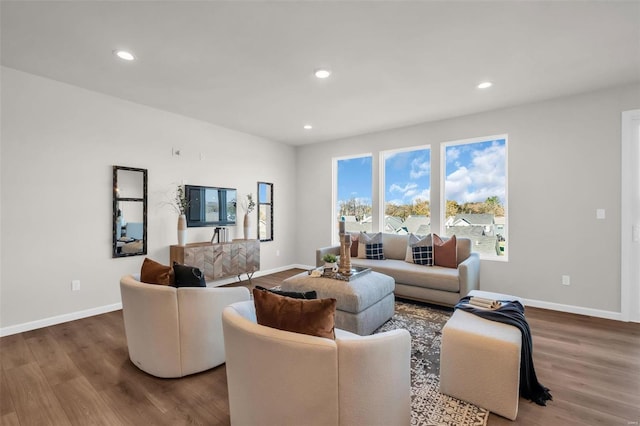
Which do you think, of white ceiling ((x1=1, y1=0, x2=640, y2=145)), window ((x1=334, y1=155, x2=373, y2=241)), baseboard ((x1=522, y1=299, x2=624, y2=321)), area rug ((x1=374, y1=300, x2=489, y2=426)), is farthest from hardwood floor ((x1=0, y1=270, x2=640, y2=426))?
window ((x1=334, y1=155, x2=373, y2=241))

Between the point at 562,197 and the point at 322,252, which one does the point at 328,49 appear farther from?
the point at 562,197

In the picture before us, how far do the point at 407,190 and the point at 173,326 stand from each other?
13.8 ft

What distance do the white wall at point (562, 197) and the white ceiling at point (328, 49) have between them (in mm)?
279

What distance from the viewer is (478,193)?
4328mm

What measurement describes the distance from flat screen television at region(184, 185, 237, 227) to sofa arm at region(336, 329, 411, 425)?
12.7 feet

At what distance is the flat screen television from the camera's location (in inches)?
175

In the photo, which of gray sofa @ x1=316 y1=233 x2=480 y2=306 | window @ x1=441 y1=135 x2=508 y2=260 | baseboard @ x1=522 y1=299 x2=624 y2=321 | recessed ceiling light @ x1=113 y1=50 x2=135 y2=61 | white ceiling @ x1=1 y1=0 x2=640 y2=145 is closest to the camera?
white ceiling @ x1=1 y1=0 x2=640 y2=145

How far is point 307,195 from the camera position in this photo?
20.6 feet

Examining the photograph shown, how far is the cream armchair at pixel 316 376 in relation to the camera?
1.23 m

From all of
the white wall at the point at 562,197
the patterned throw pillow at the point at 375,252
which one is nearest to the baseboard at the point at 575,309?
the white wall at the point at 562,197

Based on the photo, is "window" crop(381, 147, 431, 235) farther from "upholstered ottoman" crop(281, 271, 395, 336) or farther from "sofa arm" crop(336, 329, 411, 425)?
"sofa arm" crop(336, 329, 411, 425)

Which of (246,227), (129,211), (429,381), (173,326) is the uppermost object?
(129,211)

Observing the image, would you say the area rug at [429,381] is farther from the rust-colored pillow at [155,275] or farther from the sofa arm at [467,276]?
the rust-colored pillow at [155,275]

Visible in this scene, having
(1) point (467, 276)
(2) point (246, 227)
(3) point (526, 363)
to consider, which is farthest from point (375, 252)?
(3) point (526, 363)
